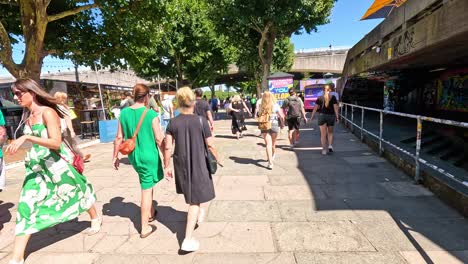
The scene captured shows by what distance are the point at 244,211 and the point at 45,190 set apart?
91.2 inches

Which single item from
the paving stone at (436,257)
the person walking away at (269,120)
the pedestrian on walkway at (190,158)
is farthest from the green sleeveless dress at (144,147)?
the person walking away at (269,120)

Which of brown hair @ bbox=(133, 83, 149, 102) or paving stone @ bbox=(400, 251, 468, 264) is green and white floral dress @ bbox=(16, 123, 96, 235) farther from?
paving stone @ bbox=(400, 251, 468, 264)

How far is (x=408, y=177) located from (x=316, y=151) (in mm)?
2791

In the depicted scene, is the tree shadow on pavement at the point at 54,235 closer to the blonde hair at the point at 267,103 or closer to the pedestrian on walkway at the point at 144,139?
the pedestrian on walkway at the point at 144,139

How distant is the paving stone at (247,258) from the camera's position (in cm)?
272

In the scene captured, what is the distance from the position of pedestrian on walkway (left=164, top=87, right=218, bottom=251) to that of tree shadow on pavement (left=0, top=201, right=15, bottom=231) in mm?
2605

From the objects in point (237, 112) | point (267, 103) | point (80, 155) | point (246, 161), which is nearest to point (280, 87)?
point (237, 112)

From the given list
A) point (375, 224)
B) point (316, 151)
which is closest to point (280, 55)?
point (316, 151)

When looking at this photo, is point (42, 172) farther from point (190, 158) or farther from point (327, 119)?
point (327, 119)

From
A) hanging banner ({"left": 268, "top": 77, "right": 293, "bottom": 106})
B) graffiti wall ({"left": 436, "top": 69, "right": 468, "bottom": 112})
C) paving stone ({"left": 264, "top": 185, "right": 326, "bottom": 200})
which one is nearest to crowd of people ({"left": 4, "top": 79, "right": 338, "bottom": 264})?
paving stone ({"left": 264, "top": 185, "right": 326, "bottom": 200})

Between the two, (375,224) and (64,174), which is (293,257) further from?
(64,174)

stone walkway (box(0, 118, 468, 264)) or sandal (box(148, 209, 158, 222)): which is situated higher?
sandal (box(148, 209, 158, 222))

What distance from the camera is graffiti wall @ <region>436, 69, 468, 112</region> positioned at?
36.8 ft

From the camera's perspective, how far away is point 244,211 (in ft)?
12.8
